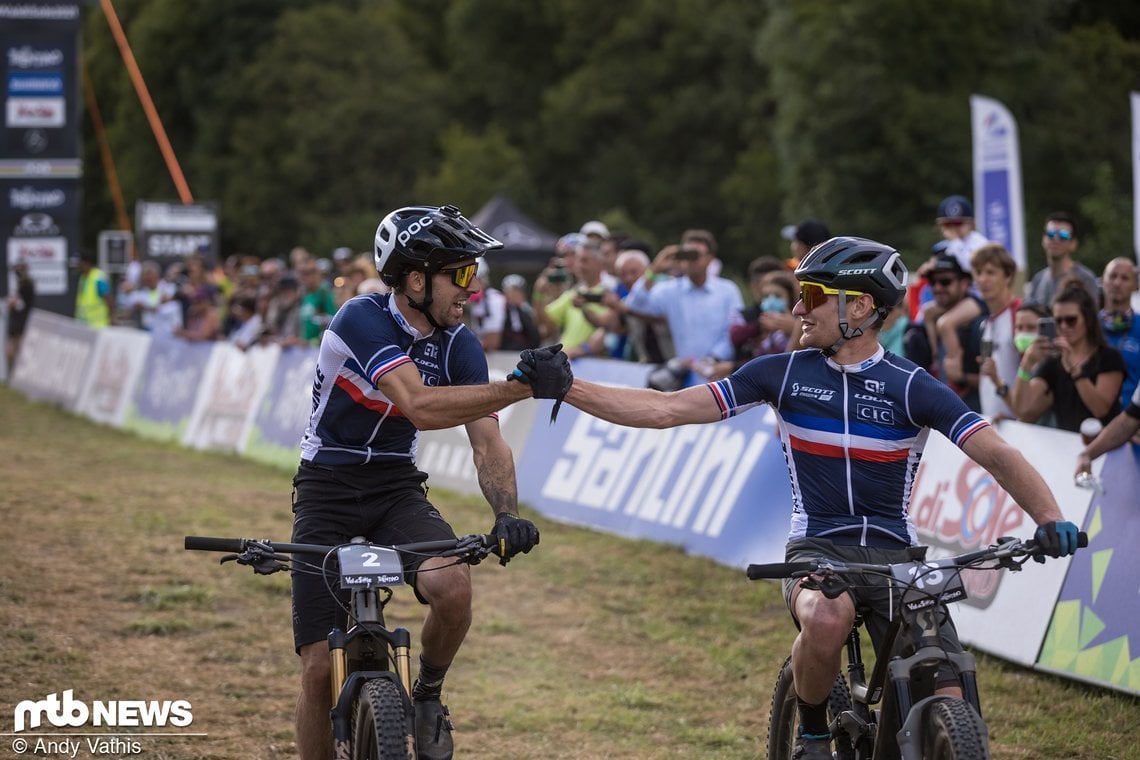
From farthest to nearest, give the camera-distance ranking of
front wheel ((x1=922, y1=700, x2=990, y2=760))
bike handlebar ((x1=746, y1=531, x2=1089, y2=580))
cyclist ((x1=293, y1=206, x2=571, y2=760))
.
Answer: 1. cyclist ((x1=293, y1=206, x2=571, y2=760))
2. bike handlebar ((x1=746, y1=531, x2=1089, y2=580))
3. front wheel ((x1=922, y1=700, x2=990, y2=760))

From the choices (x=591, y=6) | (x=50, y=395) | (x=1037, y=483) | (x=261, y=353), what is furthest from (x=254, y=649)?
(x=591, y=6)

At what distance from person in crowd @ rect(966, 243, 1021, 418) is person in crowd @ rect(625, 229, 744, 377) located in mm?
2892

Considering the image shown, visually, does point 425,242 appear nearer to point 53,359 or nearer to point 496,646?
point 496,646

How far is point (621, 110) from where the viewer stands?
55875 millimetres

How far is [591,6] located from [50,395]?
3548cm

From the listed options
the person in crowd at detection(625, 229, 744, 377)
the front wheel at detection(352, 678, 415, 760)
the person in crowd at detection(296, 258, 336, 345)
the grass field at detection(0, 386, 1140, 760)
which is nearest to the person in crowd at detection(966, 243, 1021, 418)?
the grass field at detection(0, 386, 1140, 760)

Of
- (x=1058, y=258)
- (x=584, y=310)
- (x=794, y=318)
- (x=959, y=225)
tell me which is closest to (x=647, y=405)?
(x=794, y=318)

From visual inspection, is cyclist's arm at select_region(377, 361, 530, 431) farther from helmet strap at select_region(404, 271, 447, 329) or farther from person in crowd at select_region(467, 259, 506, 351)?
person in crowd at select_region(467, 259, 506, 351)

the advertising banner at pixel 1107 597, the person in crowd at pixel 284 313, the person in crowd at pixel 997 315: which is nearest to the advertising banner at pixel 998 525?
the advertising banner at pixel 1107 597

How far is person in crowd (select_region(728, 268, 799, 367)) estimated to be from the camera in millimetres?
11391

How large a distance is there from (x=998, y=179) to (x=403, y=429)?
12211 millimetres

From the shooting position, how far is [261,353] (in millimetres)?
19062

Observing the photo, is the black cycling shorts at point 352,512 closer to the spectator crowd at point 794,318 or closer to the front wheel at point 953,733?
the spectator crowd at point 794,318

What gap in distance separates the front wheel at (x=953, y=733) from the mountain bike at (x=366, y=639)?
1532 millimetres
